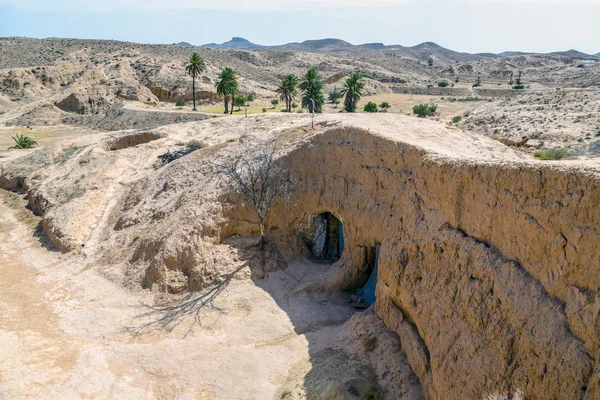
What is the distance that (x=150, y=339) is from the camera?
663 inches

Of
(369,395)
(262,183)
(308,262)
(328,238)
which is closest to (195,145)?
(262,183)

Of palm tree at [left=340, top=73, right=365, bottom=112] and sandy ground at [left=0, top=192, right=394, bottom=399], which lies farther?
palm tree at [left=340, top=73, right=365, bottom=112]

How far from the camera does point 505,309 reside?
10.1 metres

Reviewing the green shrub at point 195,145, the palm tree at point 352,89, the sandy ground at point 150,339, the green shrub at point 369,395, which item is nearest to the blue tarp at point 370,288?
the sandy ground at point 150,339

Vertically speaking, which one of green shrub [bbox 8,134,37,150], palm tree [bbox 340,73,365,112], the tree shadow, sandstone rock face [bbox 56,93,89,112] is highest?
palm tree [bbox 340,73,365,112]

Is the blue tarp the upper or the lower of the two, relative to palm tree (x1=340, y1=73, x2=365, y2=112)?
lower

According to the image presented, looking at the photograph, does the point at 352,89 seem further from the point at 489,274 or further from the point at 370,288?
the point at 489,274

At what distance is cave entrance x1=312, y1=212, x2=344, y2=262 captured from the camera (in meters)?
21.6

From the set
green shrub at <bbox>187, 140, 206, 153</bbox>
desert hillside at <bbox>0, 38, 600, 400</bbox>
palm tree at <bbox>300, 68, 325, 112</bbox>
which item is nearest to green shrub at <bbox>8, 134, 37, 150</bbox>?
desert hillside at <bbox>0, 38, 600, 400</bbox>

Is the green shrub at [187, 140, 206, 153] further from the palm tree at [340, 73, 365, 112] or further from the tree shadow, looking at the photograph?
the palm tree at [340, 73, 365, 112]

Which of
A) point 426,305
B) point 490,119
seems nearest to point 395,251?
point 426,305

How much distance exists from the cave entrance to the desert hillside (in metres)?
0.08

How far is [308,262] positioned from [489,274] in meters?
11.2

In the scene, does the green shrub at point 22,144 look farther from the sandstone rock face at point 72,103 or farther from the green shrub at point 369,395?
the green shrub at point 369,395
